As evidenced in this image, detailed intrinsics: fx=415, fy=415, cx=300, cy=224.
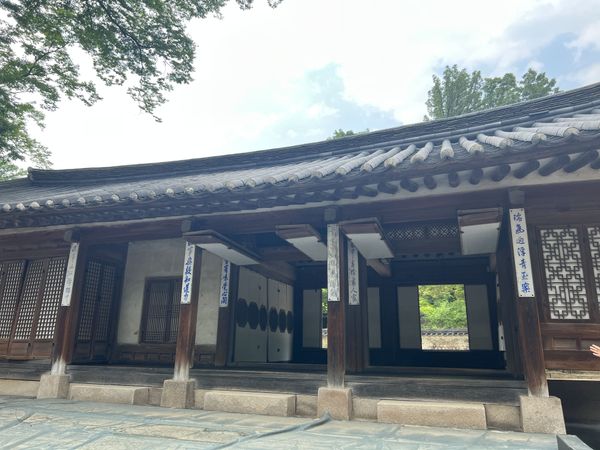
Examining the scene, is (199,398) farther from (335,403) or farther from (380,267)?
(380,267)

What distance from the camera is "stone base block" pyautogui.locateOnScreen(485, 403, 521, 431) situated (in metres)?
5.10

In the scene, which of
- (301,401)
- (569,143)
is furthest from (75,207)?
(569,143)

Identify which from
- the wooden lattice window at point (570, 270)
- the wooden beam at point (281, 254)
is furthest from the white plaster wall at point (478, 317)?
the wooden lattice window at point (570, 270)

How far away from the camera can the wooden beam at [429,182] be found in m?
5.31

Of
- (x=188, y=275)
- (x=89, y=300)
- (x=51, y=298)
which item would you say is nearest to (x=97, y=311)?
(x=89, y=300)

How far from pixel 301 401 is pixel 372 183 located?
3.37 metres

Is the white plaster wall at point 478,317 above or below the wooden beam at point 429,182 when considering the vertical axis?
below

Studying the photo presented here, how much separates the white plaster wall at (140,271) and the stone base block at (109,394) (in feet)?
6.14

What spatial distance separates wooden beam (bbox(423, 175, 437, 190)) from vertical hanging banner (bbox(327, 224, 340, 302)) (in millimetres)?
1584

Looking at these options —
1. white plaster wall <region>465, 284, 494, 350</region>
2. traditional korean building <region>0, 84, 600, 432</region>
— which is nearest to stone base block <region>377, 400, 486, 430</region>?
traditional korean building <region>0, 84, 600, 432</region>

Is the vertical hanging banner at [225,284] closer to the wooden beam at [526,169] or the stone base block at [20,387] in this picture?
the stone base block at [20,387]

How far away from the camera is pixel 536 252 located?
5.61 meters

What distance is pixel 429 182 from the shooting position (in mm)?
5410

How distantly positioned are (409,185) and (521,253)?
1.70m
